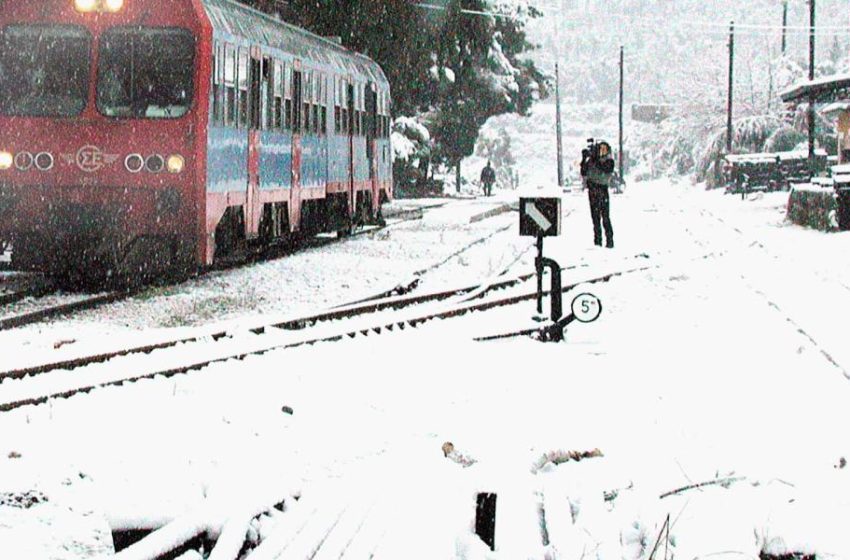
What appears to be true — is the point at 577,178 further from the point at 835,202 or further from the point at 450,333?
the point at 450,333

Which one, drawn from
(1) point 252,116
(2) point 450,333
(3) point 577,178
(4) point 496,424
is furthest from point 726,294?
(3) point 577,178

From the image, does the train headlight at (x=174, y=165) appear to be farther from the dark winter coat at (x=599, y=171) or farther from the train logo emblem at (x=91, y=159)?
the dark winter coat at (x=599, y=171)

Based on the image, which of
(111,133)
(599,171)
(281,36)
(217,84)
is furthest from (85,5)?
(599,171)

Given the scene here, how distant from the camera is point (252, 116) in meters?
14.2

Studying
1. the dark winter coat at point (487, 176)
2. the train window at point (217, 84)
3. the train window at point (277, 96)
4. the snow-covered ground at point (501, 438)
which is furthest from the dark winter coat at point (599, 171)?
the dark winter coat at point (487, 176)

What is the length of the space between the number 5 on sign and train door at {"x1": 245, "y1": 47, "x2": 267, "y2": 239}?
5638mm

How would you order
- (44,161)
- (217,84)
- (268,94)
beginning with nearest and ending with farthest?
1. (44,161)
2. (217,84)
3. (268,94)

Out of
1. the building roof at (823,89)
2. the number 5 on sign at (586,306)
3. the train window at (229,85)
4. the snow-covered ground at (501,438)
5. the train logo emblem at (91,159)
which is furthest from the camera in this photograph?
the building roof at (823,89)

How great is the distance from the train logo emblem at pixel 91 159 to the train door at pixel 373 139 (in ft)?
29.6

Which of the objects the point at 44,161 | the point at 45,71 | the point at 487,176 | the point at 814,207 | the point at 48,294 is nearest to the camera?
the point at 48,294

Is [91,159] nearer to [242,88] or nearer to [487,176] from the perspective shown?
[242,88]

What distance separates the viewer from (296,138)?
16203 millimetres

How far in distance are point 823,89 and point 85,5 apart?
15.9m

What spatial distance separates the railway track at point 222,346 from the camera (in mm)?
6402
